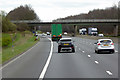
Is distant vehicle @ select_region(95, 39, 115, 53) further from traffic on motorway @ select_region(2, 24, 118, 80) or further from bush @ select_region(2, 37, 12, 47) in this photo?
bush @ select_region(2, 37, 12, 47)

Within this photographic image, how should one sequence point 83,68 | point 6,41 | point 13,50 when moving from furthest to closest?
point 6,41 → point 13,50 → point 83,68

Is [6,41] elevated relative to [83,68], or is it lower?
elevated

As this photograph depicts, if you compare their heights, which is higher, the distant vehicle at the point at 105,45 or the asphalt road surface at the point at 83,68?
the distant vehicle at the point at 105,45

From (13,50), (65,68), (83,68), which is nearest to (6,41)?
(13,50)

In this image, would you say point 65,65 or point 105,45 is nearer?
point 65,65

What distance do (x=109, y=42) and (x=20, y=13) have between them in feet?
380

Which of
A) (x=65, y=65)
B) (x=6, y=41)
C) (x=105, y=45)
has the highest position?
(x=105, y=45)

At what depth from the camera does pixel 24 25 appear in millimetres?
97938

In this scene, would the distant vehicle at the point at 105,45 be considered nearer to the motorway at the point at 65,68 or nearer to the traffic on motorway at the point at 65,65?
the traffic on motorway at the point at 65,65

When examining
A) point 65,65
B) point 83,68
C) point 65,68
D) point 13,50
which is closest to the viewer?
point 83,68

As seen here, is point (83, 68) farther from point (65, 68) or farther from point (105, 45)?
point (105, 45)

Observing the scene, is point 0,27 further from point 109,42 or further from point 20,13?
point 20,13

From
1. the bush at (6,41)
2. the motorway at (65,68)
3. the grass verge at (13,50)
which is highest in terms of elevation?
the bush at (6,41)

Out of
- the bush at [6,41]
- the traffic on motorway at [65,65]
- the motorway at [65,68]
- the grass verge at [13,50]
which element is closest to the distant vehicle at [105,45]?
the traffic on motorway at [65,65]
